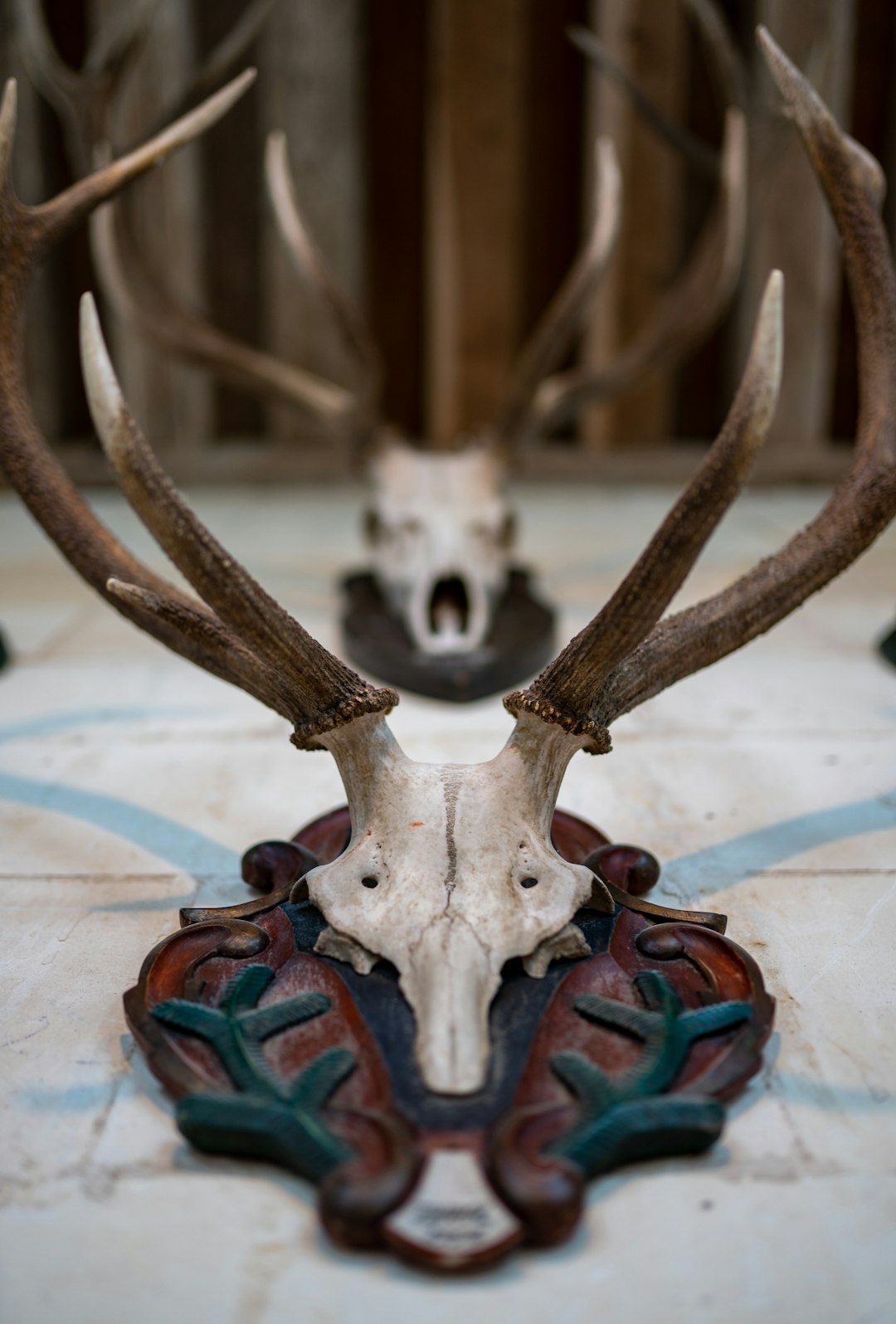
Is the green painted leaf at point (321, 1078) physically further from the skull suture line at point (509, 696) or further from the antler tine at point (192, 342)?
the antler tine at point (192, 342)

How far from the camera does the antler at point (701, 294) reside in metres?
3.61

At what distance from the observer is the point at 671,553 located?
4.99 feet

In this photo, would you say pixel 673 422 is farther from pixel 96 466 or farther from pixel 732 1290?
pixel 732 1290

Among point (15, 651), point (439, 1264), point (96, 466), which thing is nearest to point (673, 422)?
point (96, 466)

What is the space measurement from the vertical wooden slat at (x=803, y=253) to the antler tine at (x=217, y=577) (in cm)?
364

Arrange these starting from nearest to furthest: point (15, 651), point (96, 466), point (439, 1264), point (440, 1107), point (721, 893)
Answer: point (439, 1264) < point (440, 1107) < point (721, 893) < point (15, 651) < point (96, 466)

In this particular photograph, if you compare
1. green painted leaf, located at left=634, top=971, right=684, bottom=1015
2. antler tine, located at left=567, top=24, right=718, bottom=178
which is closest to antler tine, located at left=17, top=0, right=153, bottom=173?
antler tine, located at left=567, top=24, right=718, bottom=178

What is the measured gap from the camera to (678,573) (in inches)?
60.3

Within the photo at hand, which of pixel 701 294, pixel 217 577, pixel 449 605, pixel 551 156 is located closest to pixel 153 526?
pixel 217 577

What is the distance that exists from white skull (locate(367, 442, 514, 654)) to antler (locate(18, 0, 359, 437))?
Result: 31cm

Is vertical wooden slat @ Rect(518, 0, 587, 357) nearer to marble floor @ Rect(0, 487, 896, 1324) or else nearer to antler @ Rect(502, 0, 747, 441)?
antler @ Rect(502, 0, 747, 441)

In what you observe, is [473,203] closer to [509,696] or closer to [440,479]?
[440,479]

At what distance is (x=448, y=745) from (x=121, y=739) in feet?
2.18

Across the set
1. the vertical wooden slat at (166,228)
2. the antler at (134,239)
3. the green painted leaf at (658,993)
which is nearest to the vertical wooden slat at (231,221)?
the vertical wooden slat at (166,228)
